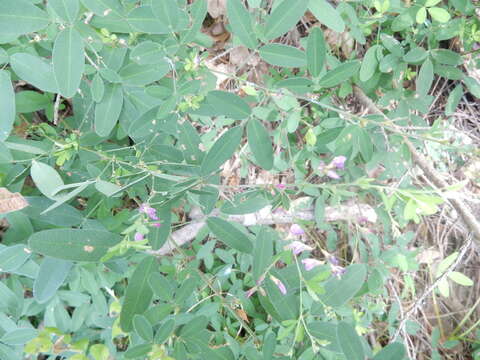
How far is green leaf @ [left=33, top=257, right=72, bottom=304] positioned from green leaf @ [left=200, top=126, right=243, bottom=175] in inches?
19.2

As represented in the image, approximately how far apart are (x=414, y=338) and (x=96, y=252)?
226 cm

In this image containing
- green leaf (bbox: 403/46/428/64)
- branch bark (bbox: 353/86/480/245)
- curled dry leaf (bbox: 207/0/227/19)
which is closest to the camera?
green leaf (bbox: 403/46/428/64)

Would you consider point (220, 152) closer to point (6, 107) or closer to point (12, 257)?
point (6, 107)

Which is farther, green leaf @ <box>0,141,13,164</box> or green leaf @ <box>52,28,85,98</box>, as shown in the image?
green leaf @ <box>0,141,13,164</box>

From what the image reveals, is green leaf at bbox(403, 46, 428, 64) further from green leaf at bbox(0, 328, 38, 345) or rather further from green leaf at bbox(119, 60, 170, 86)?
green leaf at bbox(0, 328, 38, 345)

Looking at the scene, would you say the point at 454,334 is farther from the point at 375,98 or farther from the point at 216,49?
the point at 216,49

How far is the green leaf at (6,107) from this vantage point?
1.12 meters

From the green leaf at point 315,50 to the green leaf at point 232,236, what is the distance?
20.8 inches

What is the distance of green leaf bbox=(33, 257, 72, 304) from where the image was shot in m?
1.21

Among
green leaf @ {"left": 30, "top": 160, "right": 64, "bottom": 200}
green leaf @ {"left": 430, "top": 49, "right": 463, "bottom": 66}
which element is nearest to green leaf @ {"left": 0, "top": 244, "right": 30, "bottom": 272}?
green leaf @ {"left": 30, "top": 160, "right": 64, "bottom": 200}

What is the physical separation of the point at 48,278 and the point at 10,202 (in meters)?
0.26

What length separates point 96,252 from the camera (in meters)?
1.11

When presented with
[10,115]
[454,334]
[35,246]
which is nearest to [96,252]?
[35,246]

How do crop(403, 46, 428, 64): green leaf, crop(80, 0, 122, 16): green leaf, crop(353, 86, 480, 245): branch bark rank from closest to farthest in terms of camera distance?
crop(80, 0, 122, 16): green leaf < crop(403, 46, 428, 64): green leaf < crop(353, 86, 480, 245): branch bark
